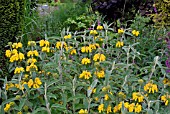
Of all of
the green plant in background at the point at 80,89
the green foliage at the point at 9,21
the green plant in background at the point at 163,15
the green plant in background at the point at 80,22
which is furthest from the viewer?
the green plant in background at the point at 80,22

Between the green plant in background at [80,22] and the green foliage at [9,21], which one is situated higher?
the green foliage at [9,21]

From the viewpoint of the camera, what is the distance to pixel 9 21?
122 inches

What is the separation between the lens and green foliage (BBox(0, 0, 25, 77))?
3.05m

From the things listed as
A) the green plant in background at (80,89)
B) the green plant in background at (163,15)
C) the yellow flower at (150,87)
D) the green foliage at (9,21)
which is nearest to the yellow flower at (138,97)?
the green plant in background at (80,89)

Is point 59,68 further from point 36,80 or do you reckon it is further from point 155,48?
point 155,48

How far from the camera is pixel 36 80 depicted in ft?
7.55

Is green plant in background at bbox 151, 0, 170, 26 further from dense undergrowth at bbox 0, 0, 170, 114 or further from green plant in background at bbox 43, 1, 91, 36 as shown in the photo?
dense undergrowth at bbox 0, 0, 170, 114

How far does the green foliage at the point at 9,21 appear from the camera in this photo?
305 centimetres

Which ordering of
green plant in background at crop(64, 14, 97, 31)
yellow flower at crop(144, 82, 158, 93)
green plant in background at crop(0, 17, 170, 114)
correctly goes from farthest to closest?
green plant in background at crop(64, 14, 97, 31) < yellow flower at crop(144, 82, 158, 93) < green plant in background at crop(0, 17, 170, 114)

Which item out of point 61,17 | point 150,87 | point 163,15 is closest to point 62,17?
point 61,17

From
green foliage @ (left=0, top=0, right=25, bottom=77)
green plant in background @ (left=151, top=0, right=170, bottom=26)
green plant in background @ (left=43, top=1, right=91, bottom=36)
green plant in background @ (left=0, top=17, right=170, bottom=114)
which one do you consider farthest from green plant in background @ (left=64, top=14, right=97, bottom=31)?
green plant in background @ (left=0, top=17, right=170, bottom=114)

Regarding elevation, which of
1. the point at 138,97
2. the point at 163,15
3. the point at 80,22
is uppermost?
the point at 163,15

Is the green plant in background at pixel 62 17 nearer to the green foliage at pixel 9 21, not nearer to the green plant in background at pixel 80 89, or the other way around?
the green foliage at pixel 9 21

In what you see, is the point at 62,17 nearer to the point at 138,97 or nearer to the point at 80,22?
the point at 80,22
